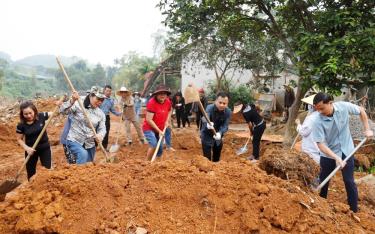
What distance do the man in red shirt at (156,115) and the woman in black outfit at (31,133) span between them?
1.49 metres

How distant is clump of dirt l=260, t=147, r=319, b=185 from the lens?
430 cm

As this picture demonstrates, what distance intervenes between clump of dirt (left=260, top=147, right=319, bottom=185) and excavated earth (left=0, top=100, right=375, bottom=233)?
0.71 m

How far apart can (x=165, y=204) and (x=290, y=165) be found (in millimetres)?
1897

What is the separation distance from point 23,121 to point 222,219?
3141mm

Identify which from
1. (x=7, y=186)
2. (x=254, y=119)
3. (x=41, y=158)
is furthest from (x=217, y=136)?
(x=7, y=186)

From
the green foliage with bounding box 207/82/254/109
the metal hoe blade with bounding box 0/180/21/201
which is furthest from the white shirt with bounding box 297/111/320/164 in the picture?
the green foliage with bounding box 207/82/254/109

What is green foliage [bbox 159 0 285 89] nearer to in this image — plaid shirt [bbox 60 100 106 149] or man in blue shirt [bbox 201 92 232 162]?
man in blue shirt [bbox 201 92 232 162]

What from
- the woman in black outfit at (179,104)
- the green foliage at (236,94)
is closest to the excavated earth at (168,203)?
the woman in black outfit at (179,104)

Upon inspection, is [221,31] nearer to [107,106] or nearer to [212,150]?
[107,106]

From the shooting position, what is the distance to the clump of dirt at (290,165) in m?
4.30

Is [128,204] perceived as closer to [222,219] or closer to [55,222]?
[55,222]

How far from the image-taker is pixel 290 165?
438 cm

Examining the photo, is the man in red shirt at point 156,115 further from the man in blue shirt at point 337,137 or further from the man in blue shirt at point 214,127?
the man in blue shirt at point 337,137

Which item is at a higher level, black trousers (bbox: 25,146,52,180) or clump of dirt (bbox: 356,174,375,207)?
black trousers (bbox: 25,146,52,180)
